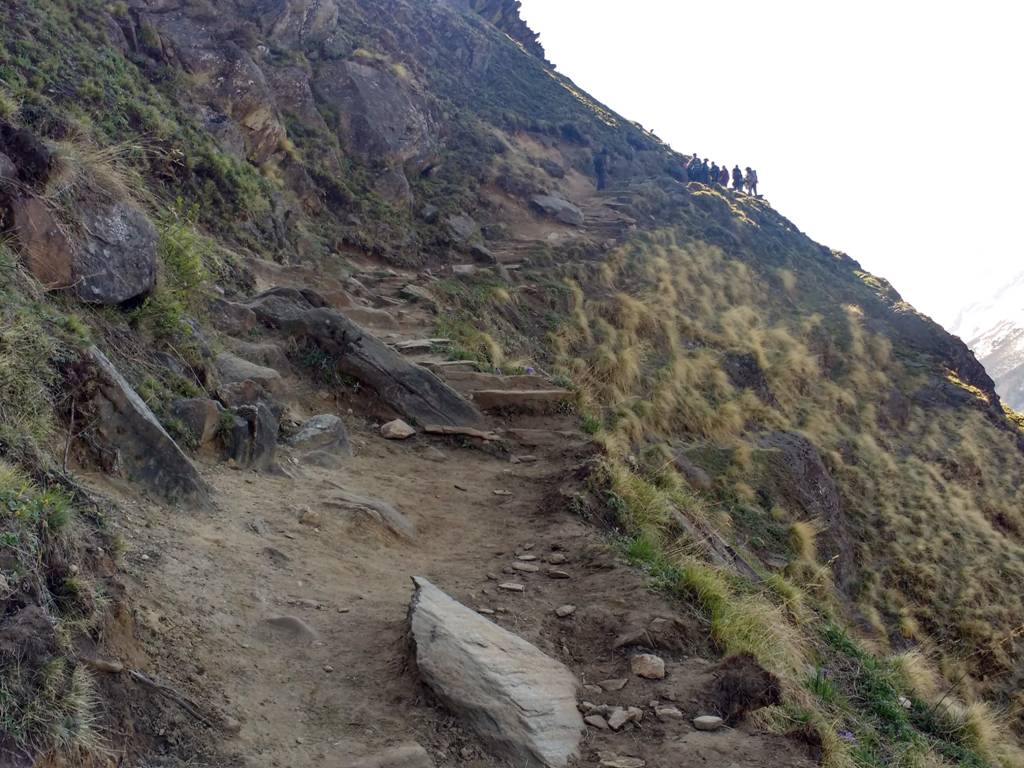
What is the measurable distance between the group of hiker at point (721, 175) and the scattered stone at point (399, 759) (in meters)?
32.3

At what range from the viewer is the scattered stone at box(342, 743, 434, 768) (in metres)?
3.13

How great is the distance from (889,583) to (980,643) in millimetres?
1567

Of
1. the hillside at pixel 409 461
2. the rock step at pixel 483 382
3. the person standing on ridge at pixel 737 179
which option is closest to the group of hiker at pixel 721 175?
the person standing on ridge at pixel 737 179

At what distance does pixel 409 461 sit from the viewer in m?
8.45

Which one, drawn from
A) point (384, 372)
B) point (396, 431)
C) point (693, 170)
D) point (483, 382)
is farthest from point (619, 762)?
point (693, 170)

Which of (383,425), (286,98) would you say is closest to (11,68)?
(383,425)

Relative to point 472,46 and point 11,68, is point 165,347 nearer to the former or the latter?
point 11,68

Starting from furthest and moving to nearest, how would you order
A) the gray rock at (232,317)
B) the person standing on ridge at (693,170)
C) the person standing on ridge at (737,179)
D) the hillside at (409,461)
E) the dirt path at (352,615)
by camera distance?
the person standing on ridge at (737,179) < the person standing on ridge at (693,170) < the gray rock at (232,317) < the hillside at (409,461) < the dirt path at (352,615)

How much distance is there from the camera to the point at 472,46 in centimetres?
3238

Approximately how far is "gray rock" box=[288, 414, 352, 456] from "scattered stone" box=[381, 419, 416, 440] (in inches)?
29.8

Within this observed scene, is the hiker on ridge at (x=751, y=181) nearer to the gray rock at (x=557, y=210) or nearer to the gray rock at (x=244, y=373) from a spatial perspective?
the gray rock at (x=557, y=210)

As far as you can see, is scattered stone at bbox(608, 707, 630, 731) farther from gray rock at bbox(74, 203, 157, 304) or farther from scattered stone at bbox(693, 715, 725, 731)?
gray rock at bbox(74, 203, 157, 304)

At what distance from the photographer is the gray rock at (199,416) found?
6023 mm

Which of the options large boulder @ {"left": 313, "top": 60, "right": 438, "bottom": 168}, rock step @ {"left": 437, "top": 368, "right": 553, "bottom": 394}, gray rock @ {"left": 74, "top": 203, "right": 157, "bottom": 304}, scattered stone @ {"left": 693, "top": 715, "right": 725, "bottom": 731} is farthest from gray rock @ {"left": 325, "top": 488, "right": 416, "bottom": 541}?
large boulder @ {"left": 313, "top": 60, "right": 438, "bottom": 168}
